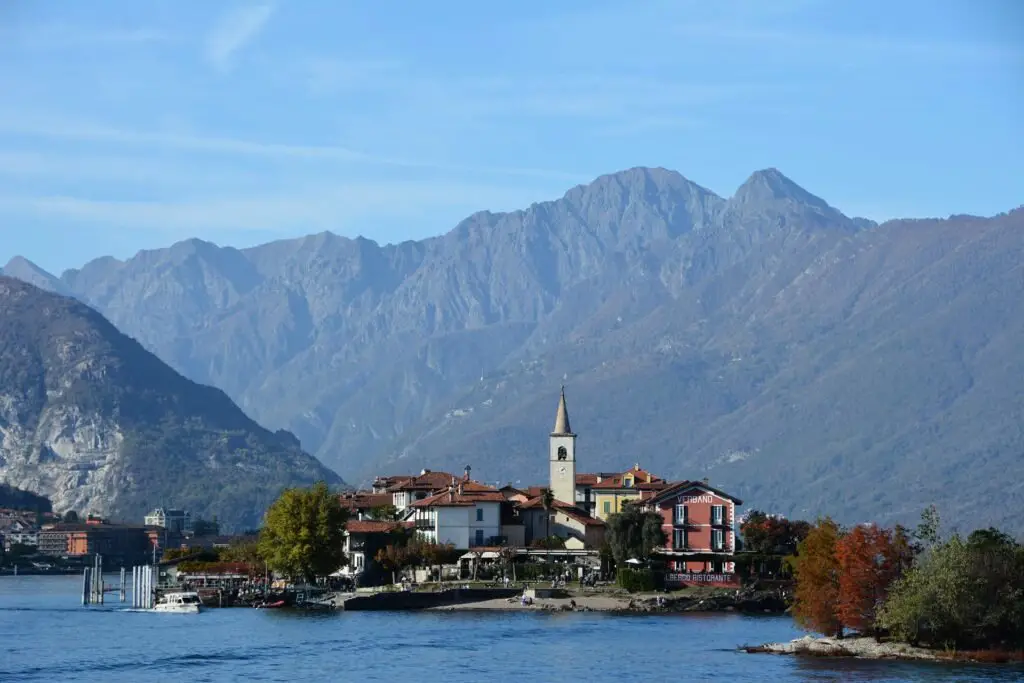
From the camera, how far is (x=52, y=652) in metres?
108

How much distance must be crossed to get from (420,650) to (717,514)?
5609cm

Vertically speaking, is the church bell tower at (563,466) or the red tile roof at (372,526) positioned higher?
the church bell tower at (563,466)

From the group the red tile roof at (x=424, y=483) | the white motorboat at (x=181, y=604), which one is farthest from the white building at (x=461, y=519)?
the white motorboat at (x=181, y=604)

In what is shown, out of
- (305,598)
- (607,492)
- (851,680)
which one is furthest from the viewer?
(607,492)

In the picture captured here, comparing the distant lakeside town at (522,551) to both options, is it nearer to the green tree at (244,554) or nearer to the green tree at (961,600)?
the green tree at (244,554)

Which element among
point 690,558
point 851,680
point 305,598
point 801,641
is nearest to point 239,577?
point 305,598

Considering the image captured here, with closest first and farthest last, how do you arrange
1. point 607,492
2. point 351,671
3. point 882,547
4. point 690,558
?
1. point 351,671
2. point 882,547
3. point 690,558
4. point 607,492

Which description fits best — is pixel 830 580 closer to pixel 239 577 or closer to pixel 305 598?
pixel 305 598

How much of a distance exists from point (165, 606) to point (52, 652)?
38.3m

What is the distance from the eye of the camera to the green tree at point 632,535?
5906 inches

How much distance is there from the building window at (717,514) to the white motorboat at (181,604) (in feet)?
128

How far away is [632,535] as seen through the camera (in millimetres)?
150500

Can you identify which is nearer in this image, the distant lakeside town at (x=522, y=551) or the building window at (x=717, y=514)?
the distant lakeside town at (x=522, y=551)

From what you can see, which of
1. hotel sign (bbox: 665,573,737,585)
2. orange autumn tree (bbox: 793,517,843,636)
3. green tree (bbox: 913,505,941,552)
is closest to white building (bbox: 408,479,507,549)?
hotel sign (bbox: 665,573,737,585)
